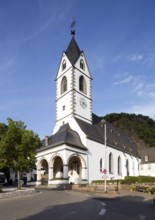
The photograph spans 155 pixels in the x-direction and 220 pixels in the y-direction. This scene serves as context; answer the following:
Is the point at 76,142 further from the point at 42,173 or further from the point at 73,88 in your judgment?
the point at 73,88

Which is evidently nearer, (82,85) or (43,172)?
(43,172)

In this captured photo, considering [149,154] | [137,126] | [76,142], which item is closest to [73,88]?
[76,142]

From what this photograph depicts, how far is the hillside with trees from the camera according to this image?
294ft

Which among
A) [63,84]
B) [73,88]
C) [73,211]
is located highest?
[63,84]

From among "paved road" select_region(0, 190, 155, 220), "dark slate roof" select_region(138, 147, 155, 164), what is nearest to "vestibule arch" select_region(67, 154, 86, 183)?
"paved road" select_region(0, 190, 155, 220)

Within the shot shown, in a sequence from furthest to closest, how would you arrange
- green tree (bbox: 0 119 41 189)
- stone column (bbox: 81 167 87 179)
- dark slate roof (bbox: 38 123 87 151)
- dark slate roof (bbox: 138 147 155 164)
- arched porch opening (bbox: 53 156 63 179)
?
dark slate roof (bbox: 138 147 155 164) → arched porch opening (bbox: 53 156 63 179) → stone column (bbox: 81 167 87 179) → dark slate roof (bbox: 38 123 87 151) → green tree (bbox: 0 119 41 189)

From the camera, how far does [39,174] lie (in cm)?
4222

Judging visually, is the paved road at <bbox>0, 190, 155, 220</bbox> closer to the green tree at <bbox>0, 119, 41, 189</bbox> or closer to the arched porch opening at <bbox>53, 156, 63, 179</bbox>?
the green tree at <bbox>0, 119, 41, 189</bbox>

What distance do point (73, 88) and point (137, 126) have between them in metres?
59.2

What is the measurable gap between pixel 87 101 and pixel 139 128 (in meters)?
53.1

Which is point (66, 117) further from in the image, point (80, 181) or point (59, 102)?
point (80, 181)

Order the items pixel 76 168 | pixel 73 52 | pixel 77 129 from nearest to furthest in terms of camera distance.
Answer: pixel 76 168 → pixel 77 129 → pixel 73 52

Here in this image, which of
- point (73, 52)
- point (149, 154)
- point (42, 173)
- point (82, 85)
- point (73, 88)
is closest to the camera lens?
point (42, 173)

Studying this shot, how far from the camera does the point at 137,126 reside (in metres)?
99.3
